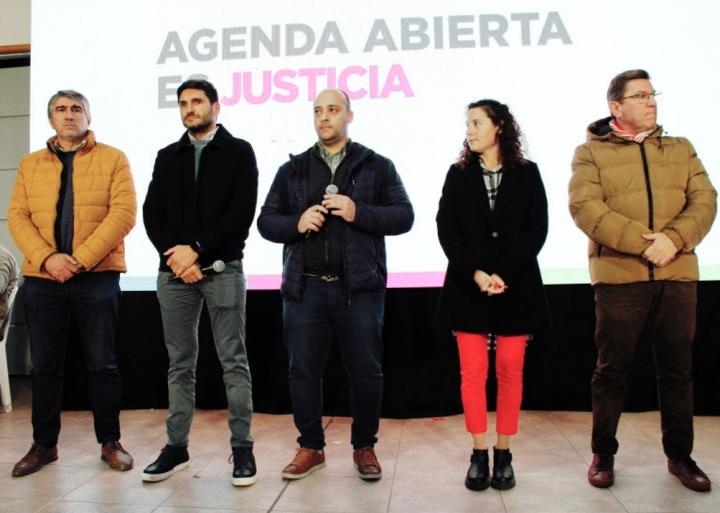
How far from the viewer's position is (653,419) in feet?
10.1

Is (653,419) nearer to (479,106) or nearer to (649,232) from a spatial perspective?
(649,232)

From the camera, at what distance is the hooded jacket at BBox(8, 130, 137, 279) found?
2.36m

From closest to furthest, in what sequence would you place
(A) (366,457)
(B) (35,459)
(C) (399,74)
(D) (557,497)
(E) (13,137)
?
(D) (557,497) → (A) (366,457) → (B) (35,459) → (C) (399,74) → (E) (13,137)

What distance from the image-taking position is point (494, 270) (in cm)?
205

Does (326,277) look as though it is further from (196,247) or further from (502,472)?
(502,472)

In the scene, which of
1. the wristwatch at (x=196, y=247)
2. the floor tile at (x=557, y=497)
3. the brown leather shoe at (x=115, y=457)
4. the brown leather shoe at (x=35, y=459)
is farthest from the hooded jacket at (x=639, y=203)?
the brown leather shoe at (x=35, y=459)

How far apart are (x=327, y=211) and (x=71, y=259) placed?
3.42ft

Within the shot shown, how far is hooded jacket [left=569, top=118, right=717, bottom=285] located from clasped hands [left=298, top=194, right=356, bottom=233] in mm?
821

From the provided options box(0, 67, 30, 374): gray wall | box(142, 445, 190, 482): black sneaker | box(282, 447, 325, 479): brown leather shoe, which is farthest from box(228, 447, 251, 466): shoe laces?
box(0, 67, 30, 374): gray wall

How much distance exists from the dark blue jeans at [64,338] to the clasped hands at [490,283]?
1480 mm

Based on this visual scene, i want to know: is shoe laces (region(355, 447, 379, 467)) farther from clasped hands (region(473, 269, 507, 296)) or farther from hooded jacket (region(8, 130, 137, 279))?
hooded jacket (region(8, 130, 137, 279))

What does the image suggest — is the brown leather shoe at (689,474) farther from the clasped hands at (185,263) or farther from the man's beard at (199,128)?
the man's beard at (199,128)

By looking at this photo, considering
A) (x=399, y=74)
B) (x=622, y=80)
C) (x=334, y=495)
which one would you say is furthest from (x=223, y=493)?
(x=399, y=74)

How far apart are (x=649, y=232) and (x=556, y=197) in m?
1.06
